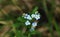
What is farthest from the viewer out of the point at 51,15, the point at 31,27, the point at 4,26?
the point at 4,26

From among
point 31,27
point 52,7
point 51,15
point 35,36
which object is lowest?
point 31,27

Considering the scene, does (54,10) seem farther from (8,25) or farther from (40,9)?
(8,25)

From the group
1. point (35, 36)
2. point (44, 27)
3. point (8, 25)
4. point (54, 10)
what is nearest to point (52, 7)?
point (54, 10)

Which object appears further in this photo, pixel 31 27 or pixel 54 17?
pixel 54 17

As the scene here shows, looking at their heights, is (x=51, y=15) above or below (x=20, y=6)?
below

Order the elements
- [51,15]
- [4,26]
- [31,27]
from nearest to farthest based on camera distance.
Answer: [31,27], [51,15], [4,26]

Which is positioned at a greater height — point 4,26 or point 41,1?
point 41,1

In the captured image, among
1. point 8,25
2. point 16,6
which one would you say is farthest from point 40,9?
point 8,25

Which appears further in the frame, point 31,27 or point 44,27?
point 44,27

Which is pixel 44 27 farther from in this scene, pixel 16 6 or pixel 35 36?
pixel 16 6
